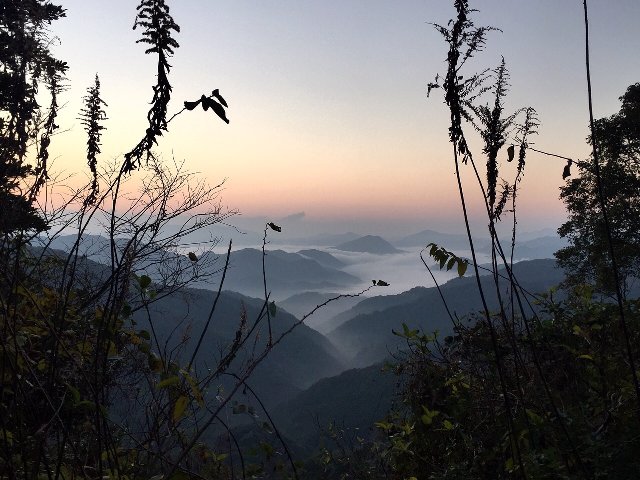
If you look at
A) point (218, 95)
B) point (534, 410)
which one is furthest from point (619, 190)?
point (218, 95)

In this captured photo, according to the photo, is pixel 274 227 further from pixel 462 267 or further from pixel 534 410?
pixel 534 410

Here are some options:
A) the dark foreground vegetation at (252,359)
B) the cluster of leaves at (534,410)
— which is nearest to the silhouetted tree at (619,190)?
the dark foreground vegetation at (252,359)

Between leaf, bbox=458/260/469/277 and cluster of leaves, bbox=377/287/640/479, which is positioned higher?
leaf, bbox=458/260/469/277

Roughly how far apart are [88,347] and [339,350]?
A: 185388 mm

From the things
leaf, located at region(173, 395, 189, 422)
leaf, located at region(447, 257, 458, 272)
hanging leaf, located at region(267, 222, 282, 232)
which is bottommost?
leaf, located at region(173, 395, 189, 422)

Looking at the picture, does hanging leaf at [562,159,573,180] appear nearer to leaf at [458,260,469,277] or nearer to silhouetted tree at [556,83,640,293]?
leaf at [458,260,469,277]

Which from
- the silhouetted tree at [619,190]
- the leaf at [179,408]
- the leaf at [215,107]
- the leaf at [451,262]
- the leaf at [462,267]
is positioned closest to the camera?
the leaf at [215,107]

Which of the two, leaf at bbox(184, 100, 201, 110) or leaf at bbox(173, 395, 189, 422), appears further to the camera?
leaf at bbox(173, 395, 189, 422)

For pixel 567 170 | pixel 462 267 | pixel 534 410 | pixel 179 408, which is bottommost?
pixel 534 410

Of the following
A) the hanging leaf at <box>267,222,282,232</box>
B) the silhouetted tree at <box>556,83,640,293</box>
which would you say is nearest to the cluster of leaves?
the hanging leaf at <box>267,222,282,232</box>

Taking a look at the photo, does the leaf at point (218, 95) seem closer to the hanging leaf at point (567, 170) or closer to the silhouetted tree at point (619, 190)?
the hanging leaf at point (567, 170)

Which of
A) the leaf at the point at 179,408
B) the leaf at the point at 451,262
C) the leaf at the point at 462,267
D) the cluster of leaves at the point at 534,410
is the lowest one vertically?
the cluster of leaves at the point at 534,410

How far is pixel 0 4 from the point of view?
41.1 feet

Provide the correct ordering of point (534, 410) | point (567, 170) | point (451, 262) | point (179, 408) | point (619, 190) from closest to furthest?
point (179, 408) < point (567, 170) < point (451, 262) < point (534, 410) < point (619, 190)
